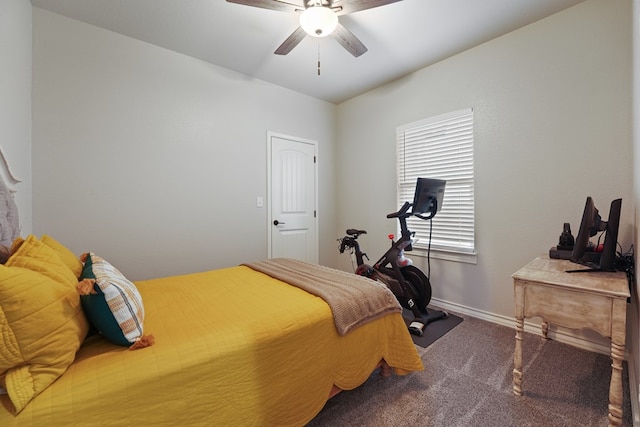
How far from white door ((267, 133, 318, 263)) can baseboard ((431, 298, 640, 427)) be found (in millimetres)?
1875

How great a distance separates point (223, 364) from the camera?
1119mm

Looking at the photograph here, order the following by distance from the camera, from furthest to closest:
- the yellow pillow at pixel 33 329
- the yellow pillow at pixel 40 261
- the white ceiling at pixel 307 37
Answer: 1. the white ceiling at pixel 307 37
2. the yellow pillow at pixel 40 261
3. the yellow pillow at pixel 33 329

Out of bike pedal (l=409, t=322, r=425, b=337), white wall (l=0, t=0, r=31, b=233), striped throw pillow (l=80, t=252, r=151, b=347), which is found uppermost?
white wall (l=0, t=0, r=31, b=233)

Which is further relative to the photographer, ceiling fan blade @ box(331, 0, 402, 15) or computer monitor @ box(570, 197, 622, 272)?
ceiling fan blade @ box(331, 0, 402, 15)

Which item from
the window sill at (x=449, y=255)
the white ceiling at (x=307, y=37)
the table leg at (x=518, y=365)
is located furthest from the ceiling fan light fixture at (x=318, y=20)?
the window sill at (x=449, y=255)

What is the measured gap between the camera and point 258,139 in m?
3.51

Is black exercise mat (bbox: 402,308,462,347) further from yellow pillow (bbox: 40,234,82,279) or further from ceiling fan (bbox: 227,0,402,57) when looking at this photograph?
ceiling fan (bbox: 227,0,402,57)

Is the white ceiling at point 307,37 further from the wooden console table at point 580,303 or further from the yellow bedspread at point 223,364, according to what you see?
the yellow bedspread at point 223,364

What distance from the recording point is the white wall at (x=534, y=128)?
2070 mm

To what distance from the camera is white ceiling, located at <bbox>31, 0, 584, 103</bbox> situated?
7.27ft

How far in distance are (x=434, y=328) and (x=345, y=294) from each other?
1444 mm

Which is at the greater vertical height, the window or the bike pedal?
the window

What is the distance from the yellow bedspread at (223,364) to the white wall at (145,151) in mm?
1139

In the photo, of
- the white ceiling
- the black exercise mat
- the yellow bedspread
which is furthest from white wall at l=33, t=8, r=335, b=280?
the black exercise mat
